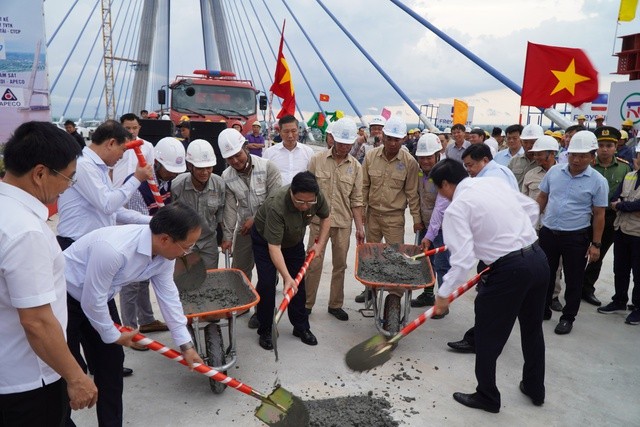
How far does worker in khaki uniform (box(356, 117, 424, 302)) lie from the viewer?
432cm

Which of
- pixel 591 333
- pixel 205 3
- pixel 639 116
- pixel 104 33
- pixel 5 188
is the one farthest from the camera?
pixel 104 33

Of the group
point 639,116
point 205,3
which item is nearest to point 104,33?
point 205,3

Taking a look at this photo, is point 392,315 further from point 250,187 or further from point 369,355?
point 250,187

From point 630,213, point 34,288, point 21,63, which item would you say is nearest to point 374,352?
point 34,288

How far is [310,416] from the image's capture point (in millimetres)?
2660

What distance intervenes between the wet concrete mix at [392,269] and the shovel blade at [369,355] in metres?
0.80

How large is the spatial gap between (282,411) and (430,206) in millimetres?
2559

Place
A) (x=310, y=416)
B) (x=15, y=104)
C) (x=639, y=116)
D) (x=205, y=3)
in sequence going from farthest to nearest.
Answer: (x=205, y=3) → (x=639, y=116) → (x=15, y=104) → (x=310, y=416)

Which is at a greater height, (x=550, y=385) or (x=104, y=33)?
(x=104, y=33)

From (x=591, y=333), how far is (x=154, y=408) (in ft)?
12.1

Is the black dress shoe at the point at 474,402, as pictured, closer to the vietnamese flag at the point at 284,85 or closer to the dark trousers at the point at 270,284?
the dark trousers at the point at 270,284

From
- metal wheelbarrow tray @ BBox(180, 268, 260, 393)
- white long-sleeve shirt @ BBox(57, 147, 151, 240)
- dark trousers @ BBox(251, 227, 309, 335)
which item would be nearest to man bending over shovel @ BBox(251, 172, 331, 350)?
dark trousers @ BBox(251, 227, 309, 335)

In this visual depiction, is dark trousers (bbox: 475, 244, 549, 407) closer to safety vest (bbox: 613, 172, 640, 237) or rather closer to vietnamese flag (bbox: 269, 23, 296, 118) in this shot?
safety vest (bbox: 613, 172, 640, 237)

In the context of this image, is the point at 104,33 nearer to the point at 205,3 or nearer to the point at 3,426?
the point at 205,3
